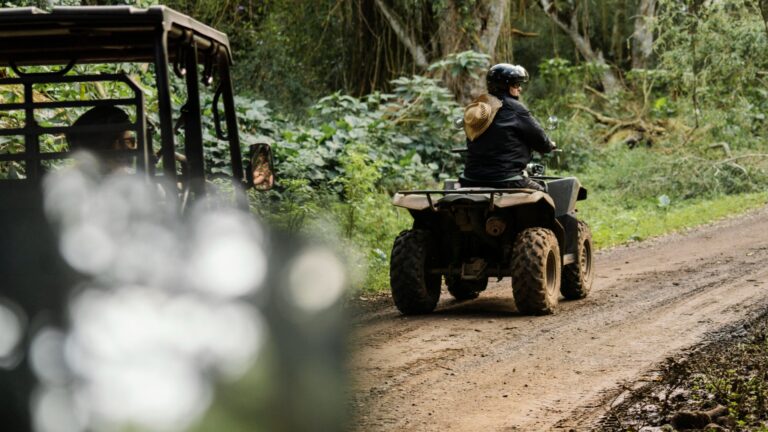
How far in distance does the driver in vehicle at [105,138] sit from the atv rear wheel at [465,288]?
443cm

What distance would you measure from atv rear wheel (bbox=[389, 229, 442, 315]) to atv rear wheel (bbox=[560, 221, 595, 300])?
1.30 meters

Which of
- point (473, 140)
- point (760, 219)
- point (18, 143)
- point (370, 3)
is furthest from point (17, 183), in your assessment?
point (370, 3)

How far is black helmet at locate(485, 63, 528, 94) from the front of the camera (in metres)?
8.60

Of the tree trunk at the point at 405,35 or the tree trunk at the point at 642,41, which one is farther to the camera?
the tree trunk at the point at 642,41

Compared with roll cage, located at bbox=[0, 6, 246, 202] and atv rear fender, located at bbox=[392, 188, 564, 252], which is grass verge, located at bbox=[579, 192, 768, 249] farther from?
roll cage, located at bbox=[0, 6, 246, 202]

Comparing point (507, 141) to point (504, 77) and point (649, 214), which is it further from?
point (649, 214)

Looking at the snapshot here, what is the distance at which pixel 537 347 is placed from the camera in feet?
22.9

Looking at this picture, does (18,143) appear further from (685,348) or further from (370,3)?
(370,3)

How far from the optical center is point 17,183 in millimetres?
4770

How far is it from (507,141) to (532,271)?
1194 millimetres

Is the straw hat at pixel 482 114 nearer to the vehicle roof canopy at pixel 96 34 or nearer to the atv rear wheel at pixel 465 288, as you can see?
the atv rear wheel at pixel 465 288

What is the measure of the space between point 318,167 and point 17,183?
9.39m

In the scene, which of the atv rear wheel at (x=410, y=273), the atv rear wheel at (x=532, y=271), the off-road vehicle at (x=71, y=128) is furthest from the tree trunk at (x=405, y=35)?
the off-road vehicle at (x=71, y=128)

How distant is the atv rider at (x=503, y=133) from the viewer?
339 inches
